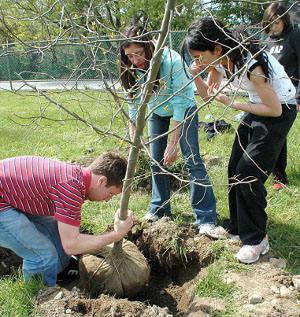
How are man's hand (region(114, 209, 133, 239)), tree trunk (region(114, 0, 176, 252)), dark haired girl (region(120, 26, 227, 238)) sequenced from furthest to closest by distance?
dark haired girl (region(120, 26, 227, 238)) → man's hand (region(114, 209, 133, 239)) → tree trunk (region(114, 0, 176, 252))

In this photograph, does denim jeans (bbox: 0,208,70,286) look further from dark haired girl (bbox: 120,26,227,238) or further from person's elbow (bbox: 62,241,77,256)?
dark haired girl (bbox: 120,26,227,238)

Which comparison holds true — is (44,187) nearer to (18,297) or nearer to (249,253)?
(18,297)

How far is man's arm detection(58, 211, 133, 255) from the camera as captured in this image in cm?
249

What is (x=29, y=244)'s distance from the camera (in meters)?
2.70

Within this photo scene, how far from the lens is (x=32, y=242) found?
2.70 meters

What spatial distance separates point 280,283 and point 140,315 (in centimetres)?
95

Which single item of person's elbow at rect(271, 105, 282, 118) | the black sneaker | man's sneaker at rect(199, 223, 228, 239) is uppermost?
person's elbow at rect(271, 105, 282, 118)

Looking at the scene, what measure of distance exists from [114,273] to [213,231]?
34.8 inches

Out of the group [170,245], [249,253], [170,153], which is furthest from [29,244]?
[249,253]

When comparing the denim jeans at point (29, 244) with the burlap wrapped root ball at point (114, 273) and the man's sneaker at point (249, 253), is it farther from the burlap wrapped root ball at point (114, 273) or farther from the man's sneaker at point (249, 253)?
the man's sneaker at point (249, 253)

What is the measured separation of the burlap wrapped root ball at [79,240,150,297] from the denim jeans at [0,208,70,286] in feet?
0.72

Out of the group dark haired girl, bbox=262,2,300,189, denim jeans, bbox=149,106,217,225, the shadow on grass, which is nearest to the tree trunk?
denim jeans, bbox=149,106,217,225

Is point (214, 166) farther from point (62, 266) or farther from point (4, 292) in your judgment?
point (4, 292)

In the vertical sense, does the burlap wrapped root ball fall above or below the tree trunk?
below
